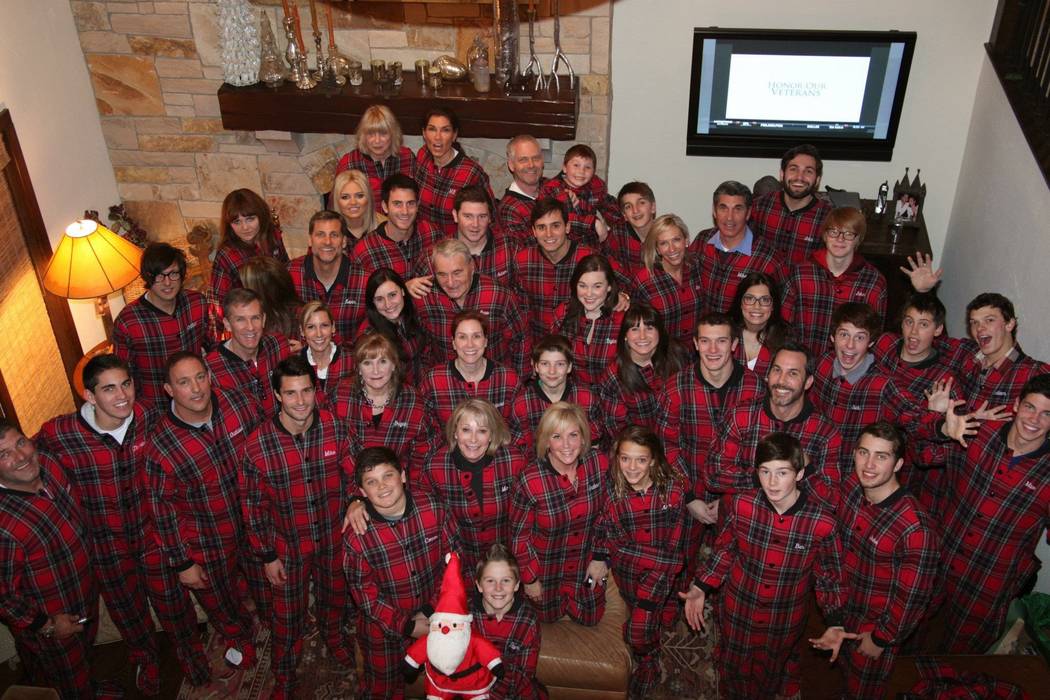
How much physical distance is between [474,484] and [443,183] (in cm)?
236

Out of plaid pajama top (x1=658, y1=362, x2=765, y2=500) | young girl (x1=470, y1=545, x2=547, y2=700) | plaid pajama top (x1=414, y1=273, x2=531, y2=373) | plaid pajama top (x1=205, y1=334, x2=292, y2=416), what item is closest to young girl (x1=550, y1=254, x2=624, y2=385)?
plaid pajama top (x1=414, y1=273, x2=531, y2=373)

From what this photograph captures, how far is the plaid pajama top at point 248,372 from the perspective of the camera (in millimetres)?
4359

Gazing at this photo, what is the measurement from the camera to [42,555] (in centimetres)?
373

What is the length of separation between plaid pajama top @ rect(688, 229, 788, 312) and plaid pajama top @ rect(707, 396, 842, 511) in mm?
1137

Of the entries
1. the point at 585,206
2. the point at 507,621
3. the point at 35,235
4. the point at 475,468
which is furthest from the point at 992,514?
the point at 35,235

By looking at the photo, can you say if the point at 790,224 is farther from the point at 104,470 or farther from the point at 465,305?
the point at 104,470

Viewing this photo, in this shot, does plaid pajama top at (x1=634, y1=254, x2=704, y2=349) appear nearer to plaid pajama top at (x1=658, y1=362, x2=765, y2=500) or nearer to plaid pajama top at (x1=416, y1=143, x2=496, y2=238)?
plaid pajama top at (x1=658, y1=362, x2=765, y2=500)

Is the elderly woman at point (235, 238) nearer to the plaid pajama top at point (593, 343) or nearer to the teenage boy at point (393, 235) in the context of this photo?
the teenage boy at point (393, 235)

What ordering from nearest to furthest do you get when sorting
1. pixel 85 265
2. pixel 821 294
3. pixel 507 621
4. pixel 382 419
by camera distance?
pixel 507 621, pixel 382 419, pixel 821 294, pixel 85 265

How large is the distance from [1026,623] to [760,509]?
4.85ft

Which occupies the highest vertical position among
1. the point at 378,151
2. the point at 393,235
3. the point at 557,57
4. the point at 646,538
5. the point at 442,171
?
the point at 557,57

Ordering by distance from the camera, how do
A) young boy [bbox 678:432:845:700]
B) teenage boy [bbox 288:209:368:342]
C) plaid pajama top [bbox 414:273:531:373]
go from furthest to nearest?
teenage boy [bbox 288:209:368:342] < plaid pajama top [bbox 414:273:531:373] < young boy [bbox 678:432:845:700]

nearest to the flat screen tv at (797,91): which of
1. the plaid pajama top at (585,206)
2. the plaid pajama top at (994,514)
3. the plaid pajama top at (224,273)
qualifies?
the plaid pajama top at (585,206)

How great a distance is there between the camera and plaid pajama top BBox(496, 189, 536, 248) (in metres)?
5.44
